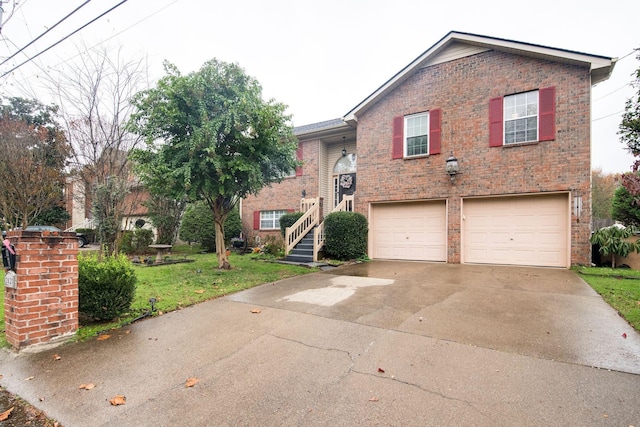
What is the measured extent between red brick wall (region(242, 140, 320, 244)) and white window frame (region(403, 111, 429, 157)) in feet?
13.2

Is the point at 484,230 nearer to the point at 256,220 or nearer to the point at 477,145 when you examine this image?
the point at 477,145

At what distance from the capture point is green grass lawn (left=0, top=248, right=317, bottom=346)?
165 inches

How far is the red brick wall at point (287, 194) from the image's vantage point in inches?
520

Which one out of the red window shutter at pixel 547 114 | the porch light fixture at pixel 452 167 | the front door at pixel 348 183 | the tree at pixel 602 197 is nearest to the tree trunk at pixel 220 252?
the front door at pixel 348 183

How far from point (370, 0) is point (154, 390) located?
30.8ft

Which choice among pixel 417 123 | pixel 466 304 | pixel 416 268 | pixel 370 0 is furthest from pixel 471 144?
pixel 466 304

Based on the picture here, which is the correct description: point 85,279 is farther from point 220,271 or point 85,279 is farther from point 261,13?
point 261,13

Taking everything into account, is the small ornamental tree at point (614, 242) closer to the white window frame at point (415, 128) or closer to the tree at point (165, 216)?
the white window frame at point (415, 128)

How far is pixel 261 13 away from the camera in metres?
7.08

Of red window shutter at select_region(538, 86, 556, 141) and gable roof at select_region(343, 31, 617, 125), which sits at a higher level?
gable roof at select_region(343, 31, 617, 125)

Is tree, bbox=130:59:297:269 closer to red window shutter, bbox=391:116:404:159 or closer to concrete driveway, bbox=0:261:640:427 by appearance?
concrete driveway, bbox=0:261:640:427

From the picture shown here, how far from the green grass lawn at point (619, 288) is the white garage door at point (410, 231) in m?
3.51

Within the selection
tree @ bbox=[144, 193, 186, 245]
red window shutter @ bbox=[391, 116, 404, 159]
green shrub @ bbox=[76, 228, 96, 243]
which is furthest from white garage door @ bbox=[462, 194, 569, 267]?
green shrub @ bbox=[76, 228, 96, 243]

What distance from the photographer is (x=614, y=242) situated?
7770mm
